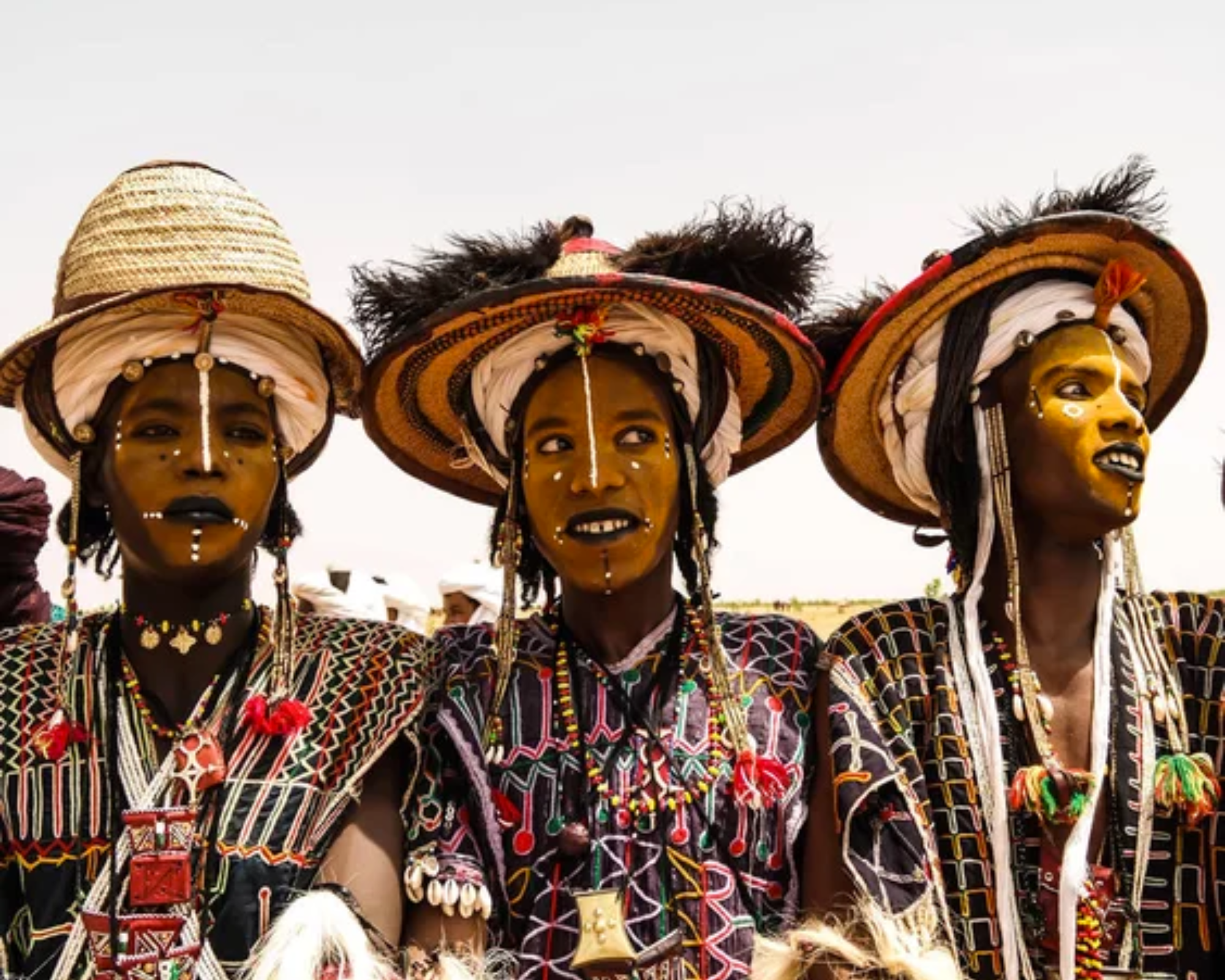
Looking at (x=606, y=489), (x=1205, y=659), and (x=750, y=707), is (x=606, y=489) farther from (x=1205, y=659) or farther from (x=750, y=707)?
(x=1205, y=659)

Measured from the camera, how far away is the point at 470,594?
1134 cm

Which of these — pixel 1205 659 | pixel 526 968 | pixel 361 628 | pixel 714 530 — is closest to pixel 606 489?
pixel 714 530

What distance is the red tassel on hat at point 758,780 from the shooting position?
11.8 ft

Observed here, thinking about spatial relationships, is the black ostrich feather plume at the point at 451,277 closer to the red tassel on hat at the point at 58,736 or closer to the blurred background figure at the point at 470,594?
the red tassel on hat at the point at 58,736

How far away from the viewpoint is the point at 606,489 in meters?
3.72

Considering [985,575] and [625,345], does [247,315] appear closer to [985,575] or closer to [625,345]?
[625,345]

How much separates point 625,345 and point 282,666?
1.32 meters

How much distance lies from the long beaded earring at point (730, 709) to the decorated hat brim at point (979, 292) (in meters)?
0.51

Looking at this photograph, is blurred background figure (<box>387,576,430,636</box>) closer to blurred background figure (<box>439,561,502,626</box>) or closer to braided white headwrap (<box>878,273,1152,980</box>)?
blurred background figure (<box>439,561,502,626</box>)

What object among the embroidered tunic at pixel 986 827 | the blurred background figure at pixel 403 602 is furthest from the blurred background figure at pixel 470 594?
the embroidered tunic at pixel 986 827

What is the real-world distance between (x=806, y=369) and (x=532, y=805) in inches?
58.4

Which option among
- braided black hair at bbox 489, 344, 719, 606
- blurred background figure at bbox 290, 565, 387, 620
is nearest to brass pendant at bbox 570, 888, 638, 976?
braided black hair at bbox 489, 344, 719, 606

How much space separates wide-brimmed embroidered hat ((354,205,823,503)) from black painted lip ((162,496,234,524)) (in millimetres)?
641

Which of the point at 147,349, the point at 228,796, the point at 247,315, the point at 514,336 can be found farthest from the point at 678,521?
the point at 147,349
